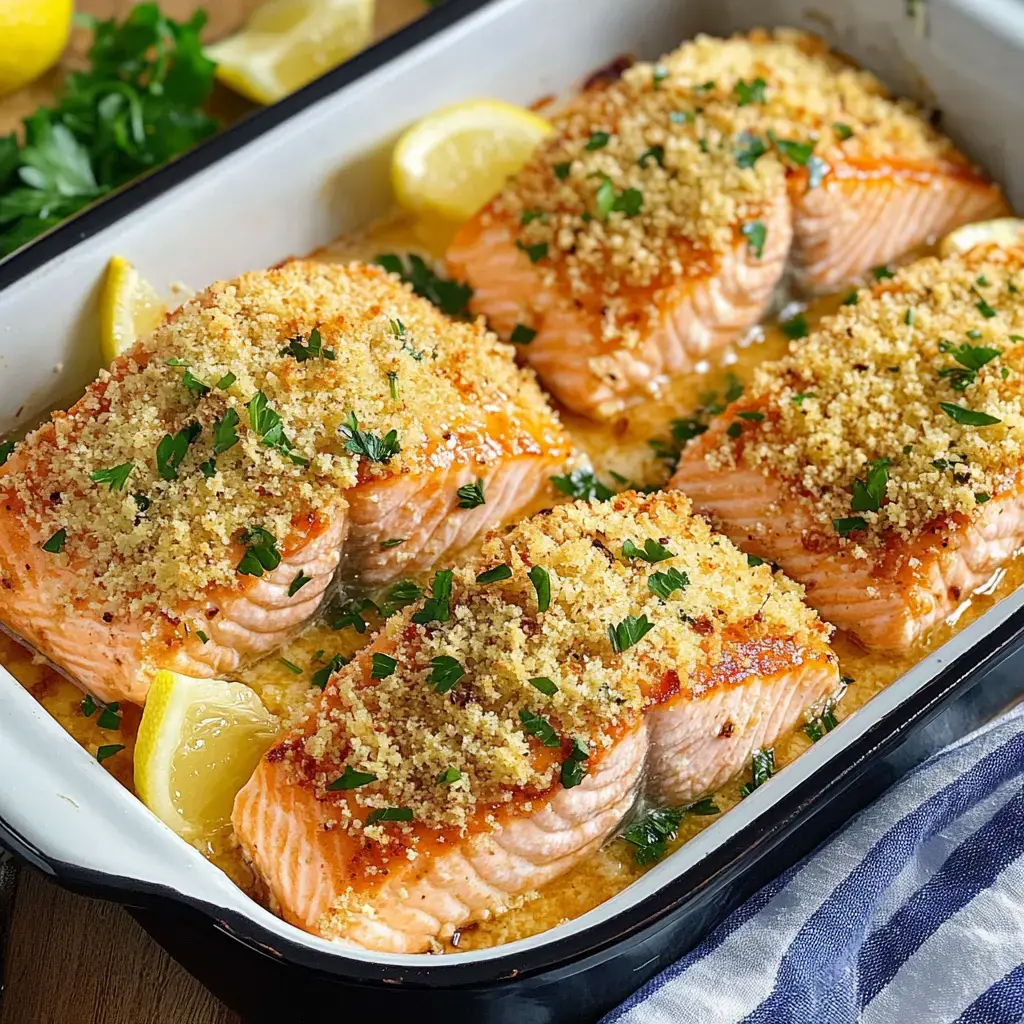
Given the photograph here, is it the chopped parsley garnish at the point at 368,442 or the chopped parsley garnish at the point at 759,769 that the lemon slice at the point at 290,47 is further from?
the chopped parsley garnish at the point at 759,769

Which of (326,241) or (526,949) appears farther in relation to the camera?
(326,241)

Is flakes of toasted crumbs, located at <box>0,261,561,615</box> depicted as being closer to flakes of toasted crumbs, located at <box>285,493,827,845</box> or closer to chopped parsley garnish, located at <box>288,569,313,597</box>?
chopped parsley garnish, located at <box>288,569,313,597</box>

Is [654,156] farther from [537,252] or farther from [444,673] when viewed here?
[444,673]

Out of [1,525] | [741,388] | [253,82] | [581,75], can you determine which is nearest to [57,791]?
[1,525]

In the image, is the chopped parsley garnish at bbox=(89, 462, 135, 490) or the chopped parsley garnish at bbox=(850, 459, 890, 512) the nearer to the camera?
the chopped parsley garnish at bbox=(89, 462, 135, 490)

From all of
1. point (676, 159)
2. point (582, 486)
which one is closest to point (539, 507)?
point (582, 486)

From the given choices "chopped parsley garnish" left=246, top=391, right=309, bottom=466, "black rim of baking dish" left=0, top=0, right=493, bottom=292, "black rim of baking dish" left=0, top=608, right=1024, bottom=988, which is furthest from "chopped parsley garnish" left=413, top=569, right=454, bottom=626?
"black rim of baking dish" left=0, top=0, right=493, bottom=292
